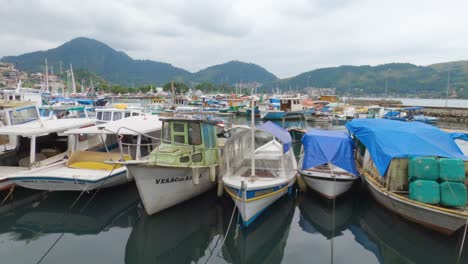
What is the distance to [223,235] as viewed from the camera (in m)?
8.89

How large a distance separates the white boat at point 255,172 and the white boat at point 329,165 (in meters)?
0.83

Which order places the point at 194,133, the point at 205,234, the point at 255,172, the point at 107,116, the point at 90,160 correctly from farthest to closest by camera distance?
the point at 107,116
the point at 90,160
the point at 255,172
the point at 194,133
the point at 205,234

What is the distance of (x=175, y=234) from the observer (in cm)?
875

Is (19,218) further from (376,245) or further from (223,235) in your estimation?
(376,245)

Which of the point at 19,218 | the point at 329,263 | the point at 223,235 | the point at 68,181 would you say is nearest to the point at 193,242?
the point at 223,235

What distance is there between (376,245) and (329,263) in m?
2.09

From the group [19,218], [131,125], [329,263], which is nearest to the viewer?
[329,263]

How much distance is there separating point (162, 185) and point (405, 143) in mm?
8944

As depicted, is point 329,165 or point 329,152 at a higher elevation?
point 329,152

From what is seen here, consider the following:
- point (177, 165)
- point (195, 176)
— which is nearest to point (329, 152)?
point (195, 176)

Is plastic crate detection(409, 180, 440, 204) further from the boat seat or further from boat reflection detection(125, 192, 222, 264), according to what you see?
the boat seat

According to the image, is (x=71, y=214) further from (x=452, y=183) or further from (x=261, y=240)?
(x=452, y=183)

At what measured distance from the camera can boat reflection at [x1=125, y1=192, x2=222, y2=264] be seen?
778 centimetres

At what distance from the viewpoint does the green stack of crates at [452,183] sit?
7.55 metres
